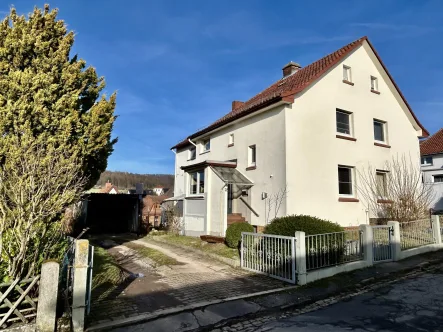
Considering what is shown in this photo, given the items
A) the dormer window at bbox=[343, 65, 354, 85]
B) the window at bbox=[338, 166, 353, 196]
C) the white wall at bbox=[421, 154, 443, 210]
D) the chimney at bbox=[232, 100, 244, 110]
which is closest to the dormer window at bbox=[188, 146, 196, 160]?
the chimney at bbox=[232, 100, 244, 110]

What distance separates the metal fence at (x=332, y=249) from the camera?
330 inches

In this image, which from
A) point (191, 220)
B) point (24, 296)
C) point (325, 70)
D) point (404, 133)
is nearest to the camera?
point (24, 296)

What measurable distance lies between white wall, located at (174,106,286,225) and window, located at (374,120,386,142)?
7.17m

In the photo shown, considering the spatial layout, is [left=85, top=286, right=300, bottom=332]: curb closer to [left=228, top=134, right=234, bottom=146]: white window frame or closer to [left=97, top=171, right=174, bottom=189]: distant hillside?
[left=228, top=134, right=234, bottom=146]: white window frame

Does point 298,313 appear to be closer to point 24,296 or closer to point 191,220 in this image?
point 24,296

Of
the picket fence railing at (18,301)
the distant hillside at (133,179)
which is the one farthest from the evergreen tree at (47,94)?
the distant hillside at (133,179)

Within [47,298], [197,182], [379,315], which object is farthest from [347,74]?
[47,298]

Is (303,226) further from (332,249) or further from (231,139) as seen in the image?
(231,139)

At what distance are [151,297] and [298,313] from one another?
3.19m

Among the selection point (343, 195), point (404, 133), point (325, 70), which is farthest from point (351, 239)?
point (404, 133)

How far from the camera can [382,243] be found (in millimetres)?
Answer: 10641

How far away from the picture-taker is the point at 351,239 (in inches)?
378

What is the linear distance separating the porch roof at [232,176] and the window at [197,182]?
3.73ft

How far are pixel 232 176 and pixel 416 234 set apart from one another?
840cm
